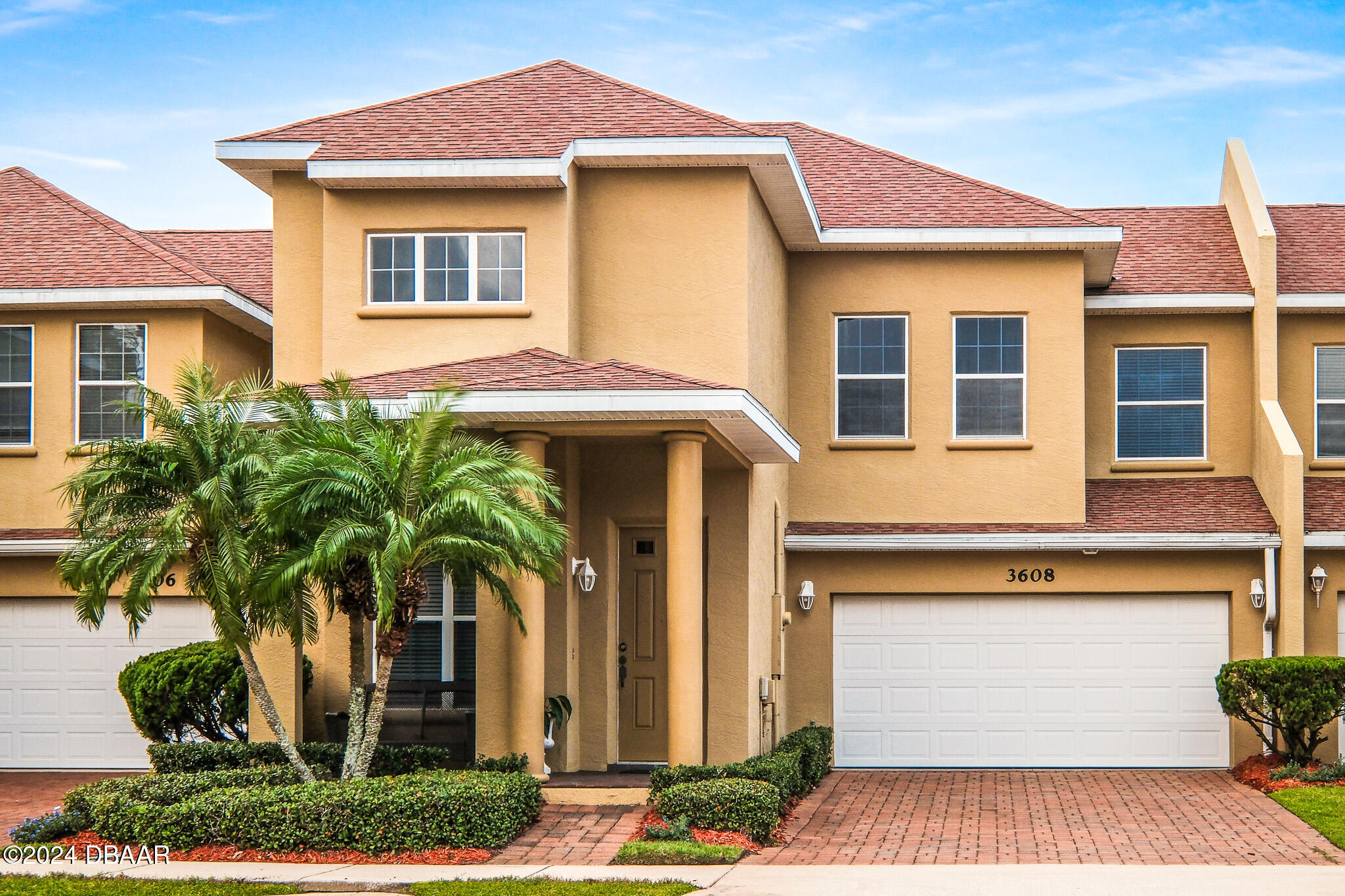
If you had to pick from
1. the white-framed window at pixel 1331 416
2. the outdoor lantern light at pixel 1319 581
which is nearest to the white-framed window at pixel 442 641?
the outdoor lantern light at pixel 1319 581

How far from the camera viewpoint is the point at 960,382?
18.4 meters

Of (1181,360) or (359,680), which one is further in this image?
(1181,360)

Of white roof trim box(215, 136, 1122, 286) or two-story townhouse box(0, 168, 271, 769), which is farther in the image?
two-story townhouse box(0, 168, 271, 769)

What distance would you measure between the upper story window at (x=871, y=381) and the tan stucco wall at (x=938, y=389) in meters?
0.18

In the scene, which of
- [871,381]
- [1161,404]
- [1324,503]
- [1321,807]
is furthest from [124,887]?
[1324,503]

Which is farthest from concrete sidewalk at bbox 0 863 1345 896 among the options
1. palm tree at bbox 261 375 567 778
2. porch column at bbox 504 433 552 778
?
porch column at bbox 504 433 552 778

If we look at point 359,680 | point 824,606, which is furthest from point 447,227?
point 824,606

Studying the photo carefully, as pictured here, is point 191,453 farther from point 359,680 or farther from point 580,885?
point 580,885

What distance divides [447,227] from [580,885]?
7.89 metres

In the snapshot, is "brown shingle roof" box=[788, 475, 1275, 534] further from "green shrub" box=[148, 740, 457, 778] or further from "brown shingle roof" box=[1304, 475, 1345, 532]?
"green shrub" box=[148, 740, 457, 778]

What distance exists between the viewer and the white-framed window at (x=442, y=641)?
15.3m

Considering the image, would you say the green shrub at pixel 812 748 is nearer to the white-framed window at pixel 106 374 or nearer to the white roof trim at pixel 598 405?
the white roof trim at pixel 598 405

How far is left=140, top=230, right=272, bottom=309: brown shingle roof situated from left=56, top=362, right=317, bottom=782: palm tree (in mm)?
6903

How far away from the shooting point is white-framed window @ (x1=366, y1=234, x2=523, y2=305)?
1530cm
